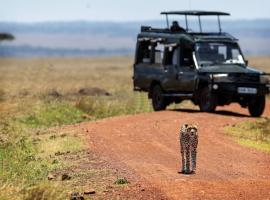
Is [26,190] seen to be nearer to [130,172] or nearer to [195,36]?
[130,172]

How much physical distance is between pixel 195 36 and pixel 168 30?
4.48 ft

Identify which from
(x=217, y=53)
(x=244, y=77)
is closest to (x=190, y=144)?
(x=244, y=77)

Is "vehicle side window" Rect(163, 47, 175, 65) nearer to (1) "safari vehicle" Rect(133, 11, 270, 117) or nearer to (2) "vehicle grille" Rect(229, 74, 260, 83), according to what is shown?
(1) "safari vehicle" Rect(133, 11, 270, 117)

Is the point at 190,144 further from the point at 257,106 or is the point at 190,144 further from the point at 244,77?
the point at 257,106

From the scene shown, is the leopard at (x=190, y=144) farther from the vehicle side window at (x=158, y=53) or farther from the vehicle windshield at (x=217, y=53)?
the vehicle side window at (x=158, y=53)

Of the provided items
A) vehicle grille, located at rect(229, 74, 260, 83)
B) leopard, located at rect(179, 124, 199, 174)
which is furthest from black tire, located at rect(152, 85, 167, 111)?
leopard, located at rect(179, 124, 199, 174)

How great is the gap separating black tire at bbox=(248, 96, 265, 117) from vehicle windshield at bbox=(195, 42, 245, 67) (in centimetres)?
120

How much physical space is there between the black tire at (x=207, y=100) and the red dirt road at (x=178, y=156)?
60 centimetres

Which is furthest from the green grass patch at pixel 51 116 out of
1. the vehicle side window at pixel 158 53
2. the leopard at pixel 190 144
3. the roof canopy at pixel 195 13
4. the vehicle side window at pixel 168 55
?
the leopard at pixel 190 144

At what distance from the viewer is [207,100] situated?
78.4 ft

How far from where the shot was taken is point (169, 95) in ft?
84.3

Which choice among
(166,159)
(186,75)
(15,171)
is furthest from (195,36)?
(15,171)

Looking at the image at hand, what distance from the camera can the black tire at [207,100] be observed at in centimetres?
2364

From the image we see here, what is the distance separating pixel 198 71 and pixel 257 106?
1.85 meters
